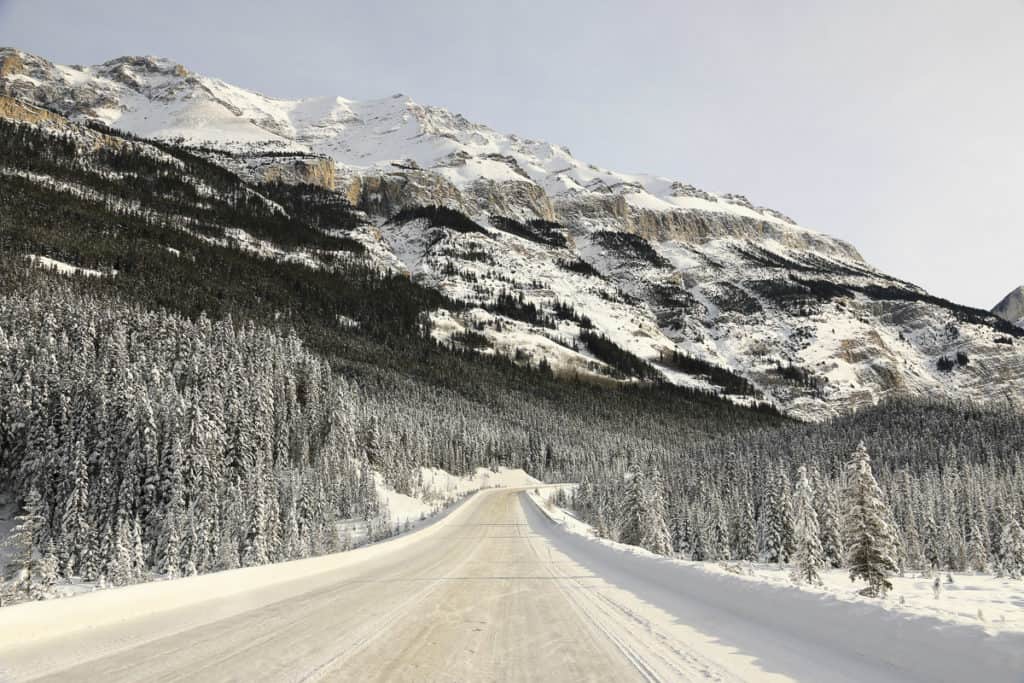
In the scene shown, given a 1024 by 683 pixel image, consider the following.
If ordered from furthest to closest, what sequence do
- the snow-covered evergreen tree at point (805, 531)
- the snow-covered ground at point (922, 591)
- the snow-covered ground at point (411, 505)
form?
the snow-covered ground at point (411, 505)
the snow-covered evergreen tree at point (805, 531)
the snow-covered ground at point (922, 591)

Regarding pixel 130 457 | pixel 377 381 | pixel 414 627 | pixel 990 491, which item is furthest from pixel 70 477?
pixel 377 381

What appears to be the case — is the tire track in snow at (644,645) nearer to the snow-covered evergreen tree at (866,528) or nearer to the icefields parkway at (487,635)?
the icefields parkway at (487,635)

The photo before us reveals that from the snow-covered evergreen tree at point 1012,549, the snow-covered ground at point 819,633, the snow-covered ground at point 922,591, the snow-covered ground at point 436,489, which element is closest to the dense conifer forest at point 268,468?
the snow-covered evergreen tree at point 1012,549

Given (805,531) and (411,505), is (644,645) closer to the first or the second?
(805,531)

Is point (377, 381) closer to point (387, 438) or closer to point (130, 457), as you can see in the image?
point (387, 438)

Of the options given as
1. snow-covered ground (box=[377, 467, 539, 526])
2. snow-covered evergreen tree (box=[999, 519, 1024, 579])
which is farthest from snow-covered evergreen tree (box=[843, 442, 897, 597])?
snow-covered ground (box=[377, 467, 539, 526])

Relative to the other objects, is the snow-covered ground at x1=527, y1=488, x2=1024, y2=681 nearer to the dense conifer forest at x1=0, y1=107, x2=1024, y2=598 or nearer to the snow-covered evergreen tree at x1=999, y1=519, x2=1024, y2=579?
the dense conifer forest at x1=0, y1=107, x2=1024, y2=598

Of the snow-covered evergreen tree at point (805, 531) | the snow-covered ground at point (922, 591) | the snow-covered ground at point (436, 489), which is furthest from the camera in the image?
the snow-covered ground at point (436, 489)

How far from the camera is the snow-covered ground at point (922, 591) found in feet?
22.2

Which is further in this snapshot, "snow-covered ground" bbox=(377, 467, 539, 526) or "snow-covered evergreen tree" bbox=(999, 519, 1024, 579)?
"snow-covered ground" bbox=(377, 467, 539, 526)

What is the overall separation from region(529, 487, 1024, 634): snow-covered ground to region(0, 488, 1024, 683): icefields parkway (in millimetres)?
221

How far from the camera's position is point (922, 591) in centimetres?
4075

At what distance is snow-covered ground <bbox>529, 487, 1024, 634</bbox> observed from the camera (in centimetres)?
676

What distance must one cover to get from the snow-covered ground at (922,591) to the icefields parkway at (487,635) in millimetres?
221
